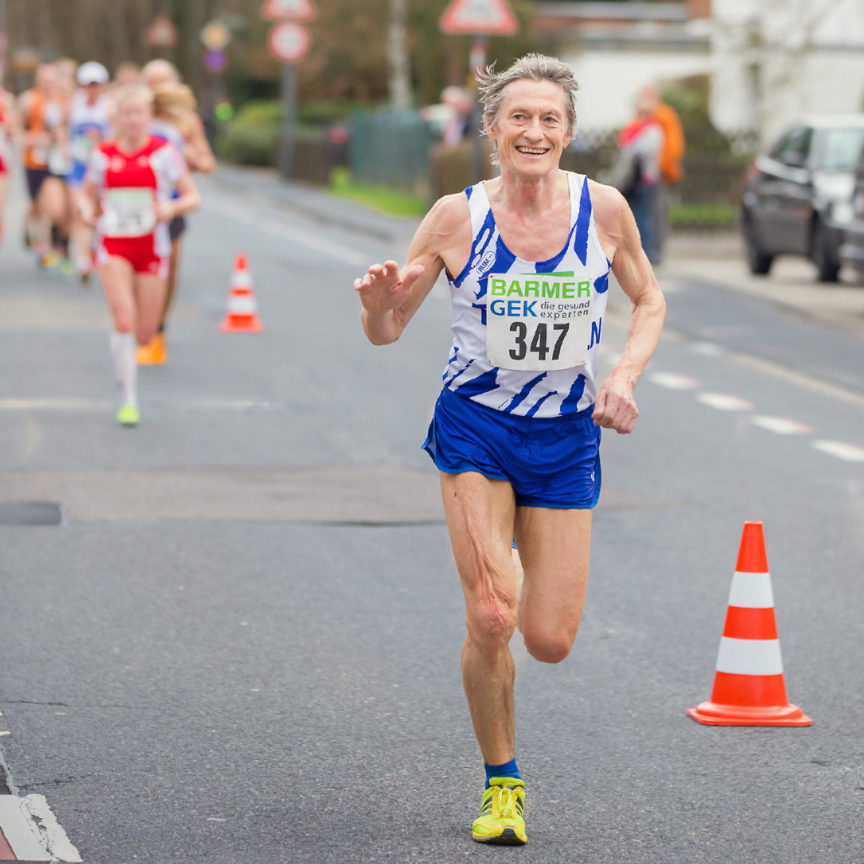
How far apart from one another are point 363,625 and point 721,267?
1699cm

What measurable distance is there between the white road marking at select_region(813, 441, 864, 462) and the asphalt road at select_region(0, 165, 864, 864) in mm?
37

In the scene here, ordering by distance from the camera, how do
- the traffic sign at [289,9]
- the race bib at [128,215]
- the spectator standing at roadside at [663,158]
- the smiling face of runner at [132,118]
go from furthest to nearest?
1. the traffic sign at [289,9]
2. the spectator standing at roadside at [663,158]
3. the race bib at [128,215]
4. the smiling face of runner at [132,118]

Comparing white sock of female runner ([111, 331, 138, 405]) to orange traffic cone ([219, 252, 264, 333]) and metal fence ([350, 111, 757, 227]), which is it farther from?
metal fence ([350, 111, 757, 227])

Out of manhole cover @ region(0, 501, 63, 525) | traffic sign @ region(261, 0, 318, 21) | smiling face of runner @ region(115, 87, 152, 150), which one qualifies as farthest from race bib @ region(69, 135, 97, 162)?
traffic sign @ region(261, 0, 318, 21)

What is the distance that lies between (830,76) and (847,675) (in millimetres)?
33384

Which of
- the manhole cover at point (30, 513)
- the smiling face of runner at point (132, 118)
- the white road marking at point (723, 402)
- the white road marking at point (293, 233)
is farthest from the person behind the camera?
the white road marking at point (293, 233)

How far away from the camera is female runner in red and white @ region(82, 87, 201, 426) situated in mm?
11516

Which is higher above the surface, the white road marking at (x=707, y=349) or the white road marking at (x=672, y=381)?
the white road marking at (x=672, y=381)

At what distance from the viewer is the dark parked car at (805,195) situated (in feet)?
68.2

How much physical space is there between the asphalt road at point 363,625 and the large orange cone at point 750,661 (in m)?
0.10

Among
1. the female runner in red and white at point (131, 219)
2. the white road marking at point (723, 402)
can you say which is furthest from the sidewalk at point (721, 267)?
the female runner in red and white at point (131, 219)

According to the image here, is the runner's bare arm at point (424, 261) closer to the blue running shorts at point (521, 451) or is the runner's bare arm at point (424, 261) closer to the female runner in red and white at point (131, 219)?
the blue running shorts at point (521, 451)

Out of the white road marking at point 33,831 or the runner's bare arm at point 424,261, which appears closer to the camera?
the white road marking at point 33,831

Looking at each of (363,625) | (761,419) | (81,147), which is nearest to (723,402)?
(761,419)
